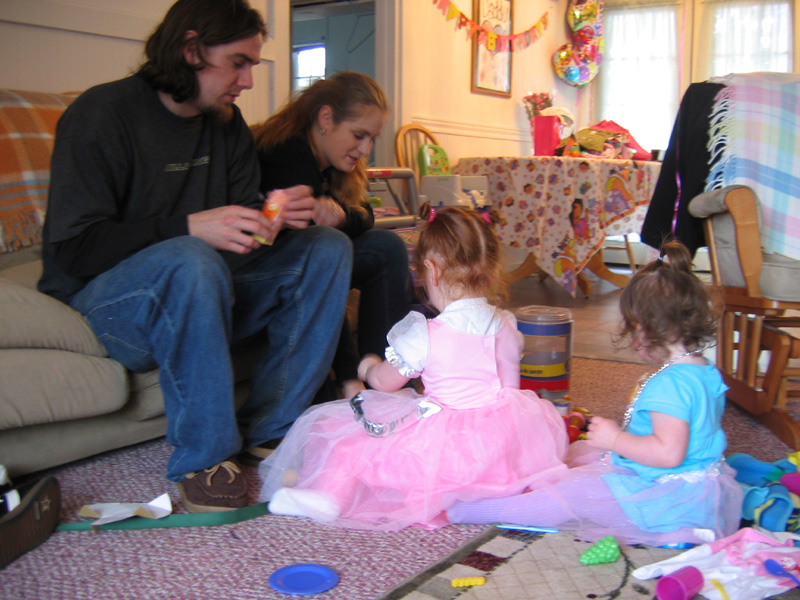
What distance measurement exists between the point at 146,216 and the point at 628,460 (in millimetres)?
1018

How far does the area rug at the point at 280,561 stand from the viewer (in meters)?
1.04

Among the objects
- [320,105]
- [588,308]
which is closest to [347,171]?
[320,105]

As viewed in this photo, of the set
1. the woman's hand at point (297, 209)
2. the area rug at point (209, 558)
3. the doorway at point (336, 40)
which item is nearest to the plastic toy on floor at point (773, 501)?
the area rug at point (209, 558)

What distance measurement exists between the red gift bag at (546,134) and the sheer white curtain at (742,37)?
194 centimetres

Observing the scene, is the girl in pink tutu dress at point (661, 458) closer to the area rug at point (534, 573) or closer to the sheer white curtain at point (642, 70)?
the area rug at point (534, 573)

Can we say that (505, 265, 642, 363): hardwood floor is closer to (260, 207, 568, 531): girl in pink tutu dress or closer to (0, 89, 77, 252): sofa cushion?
(260, 207, 568, 531): girl in pink tutu dress

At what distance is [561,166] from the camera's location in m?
3.51

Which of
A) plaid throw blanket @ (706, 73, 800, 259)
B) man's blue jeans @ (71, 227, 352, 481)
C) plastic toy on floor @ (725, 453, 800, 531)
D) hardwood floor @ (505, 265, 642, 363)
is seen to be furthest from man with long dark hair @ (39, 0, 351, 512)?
plaid throw blanket @ (706, 73, 800, 259)

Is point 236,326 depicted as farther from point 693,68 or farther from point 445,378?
point 693,68

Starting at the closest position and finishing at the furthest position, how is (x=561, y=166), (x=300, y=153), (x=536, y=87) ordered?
(x=300, y=153) < (x=561, y=166) < (x=536, y=87)

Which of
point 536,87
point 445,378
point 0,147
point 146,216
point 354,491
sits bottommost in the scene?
point 354,491

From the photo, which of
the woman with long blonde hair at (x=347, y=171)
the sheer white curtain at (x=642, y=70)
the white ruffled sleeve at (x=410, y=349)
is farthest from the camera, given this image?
the sheer white curtain at (x=642, y=70)

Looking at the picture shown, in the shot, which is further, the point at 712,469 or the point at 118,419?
the point at 118,419

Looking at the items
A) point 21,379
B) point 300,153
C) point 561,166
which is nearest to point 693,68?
point 561,166
